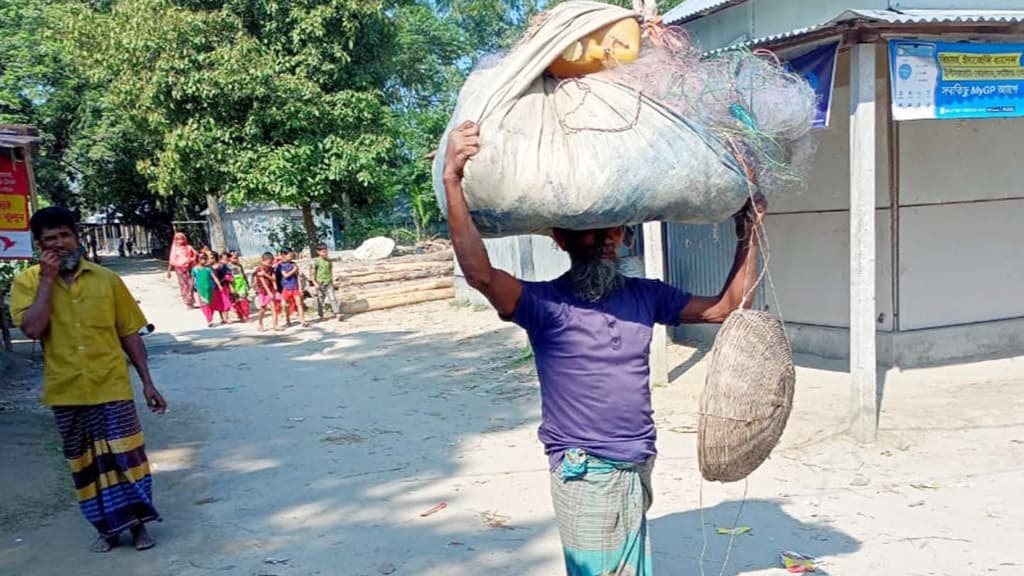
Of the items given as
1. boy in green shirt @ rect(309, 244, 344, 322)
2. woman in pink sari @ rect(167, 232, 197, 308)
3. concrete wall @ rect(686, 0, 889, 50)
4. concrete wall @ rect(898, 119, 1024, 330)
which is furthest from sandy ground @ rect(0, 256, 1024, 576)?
woman in pink sari @ rect(167, 232, 197, 308)

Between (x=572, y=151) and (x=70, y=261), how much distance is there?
125 inches

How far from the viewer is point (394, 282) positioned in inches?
647

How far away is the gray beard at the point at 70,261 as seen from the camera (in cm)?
417

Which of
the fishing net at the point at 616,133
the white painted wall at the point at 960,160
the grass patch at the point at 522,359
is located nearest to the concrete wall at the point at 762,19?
the white painted wall at the point at 960,160

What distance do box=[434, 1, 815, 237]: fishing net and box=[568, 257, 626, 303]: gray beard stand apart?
161 mm

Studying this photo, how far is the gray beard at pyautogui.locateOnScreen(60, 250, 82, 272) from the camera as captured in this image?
417 cm

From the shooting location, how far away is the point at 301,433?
6969 mm

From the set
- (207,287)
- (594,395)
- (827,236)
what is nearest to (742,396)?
(594,395)

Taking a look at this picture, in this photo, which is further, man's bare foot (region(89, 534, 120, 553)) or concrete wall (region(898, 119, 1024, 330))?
concrete wall (region(898, 119, 1024, 330))

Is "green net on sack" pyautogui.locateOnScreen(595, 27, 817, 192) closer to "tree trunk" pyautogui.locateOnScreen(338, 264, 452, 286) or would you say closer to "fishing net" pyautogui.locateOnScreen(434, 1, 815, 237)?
"fishing net" pyautogui.locateOnScreen(434, 1, 815, 237)

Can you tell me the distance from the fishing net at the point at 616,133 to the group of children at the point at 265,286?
11896 mm

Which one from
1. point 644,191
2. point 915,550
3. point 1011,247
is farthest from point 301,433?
point 1011,247

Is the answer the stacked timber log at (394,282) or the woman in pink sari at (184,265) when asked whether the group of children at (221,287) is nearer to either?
the stacked timber log at (394,282)

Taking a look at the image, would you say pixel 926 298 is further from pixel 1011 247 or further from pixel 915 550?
pixel 915 550
